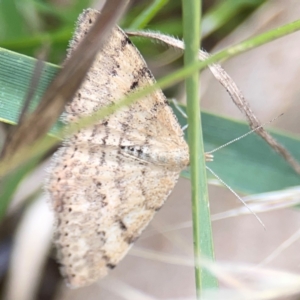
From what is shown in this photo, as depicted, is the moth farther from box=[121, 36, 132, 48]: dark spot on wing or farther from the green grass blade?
the green grass blade

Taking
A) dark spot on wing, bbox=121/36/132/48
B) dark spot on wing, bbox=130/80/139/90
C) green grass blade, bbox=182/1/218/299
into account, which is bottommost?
green grass blade, bbox=182/1/218/299

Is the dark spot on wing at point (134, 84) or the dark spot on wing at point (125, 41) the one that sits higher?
the dark spot on wing at point (125, 41)

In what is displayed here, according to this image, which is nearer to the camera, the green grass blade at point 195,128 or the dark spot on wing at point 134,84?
the green grass blade at point 195,128

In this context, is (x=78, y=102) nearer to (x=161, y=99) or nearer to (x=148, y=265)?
(x=161, y=99)

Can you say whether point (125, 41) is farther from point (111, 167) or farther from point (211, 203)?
point (211, 203)

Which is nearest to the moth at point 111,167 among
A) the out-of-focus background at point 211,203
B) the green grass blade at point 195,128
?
the out-of-focus background at point 211,203

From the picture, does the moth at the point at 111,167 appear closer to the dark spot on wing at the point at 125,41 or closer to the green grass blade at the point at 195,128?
the dark spot on wing at the point at 125,41

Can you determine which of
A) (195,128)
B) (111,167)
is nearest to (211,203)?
(111,167)

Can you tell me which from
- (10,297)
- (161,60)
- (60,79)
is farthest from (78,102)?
(10,297)

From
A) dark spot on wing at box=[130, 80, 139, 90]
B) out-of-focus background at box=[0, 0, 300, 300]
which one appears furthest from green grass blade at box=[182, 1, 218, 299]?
out-of-focus background at box=[0, 0, 300, 300]
